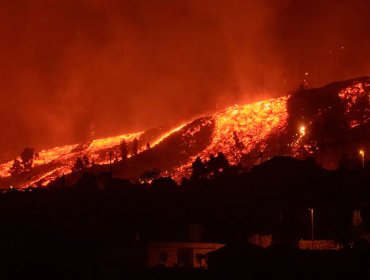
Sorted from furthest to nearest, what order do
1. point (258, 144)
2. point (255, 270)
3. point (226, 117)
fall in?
point (226, 117), point (258, 144), point (255, 270)

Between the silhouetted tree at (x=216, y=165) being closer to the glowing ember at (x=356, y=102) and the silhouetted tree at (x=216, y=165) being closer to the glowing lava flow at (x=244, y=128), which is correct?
the glowing lava flow at (x=244, y=128)

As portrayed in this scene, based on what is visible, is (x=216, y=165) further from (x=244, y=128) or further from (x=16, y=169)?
(x=16, y=169)

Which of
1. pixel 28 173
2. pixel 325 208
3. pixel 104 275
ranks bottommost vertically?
pixel 104 275

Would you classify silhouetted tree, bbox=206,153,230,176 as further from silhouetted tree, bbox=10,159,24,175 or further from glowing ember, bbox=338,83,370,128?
silhouetted tree, bbox=10,159,24,175

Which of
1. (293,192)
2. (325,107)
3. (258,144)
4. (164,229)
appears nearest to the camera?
(164,229)

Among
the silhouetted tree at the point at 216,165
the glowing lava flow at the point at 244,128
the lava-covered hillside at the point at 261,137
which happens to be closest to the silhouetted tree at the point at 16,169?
the lava-covered hillside at the point at 261,137

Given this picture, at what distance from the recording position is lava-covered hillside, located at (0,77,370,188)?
4897 inches

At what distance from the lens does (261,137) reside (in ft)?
493

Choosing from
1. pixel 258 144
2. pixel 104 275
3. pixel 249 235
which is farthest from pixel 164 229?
pixel 258 144

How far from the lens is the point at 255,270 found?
117ft

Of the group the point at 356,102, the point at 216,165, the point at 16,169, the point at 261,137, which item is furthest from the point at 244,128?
the point at 216,165

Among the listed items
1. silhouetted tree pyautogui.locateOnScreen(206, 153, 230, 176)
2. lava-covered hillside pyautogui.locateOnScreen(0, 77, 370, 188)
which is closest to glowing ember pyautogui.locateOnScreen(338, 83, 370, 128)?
lava-covered hillside pyautogui.locateOnScreen(0, 77, 370, 188)

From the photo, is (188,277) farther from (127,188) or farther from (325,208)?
(127,188)

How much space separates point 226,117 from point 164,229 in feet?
418
